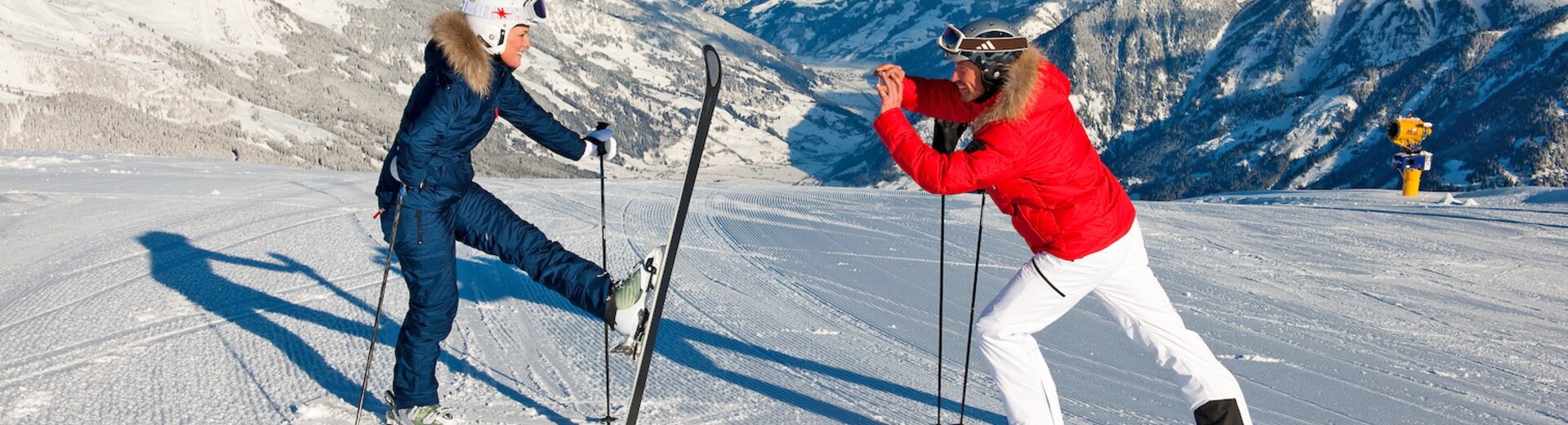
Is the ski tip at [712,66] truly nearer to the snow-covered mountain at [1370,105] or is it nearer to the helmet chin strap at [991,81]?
the helmet chin strap at [991,81]

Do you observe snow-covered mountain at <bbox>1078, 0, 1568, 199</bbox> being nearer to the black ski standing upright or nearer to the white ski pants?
the white ski pants

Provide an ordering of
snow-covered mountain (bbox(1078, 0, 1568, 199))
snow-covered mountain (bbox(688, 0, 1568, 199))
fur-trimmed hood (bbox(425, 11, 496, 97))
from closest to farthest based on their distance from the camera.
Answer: fur-trimmed hood (bbox(425, 11, 496, 97))
snow-covered mountain (bbox(1078, 0, 1568, 199))
snow-covered mountain (bbox(688, 0, 1568, 199))

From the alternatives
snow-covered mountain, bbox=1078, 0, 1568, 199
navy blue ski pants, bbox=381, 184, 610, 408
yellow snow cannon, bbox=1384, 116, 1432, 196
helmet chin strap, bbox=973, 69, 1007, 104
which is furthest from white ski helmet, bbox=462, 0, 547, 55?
snow-covered mountain, bbox=1078, 0, 1568, 199

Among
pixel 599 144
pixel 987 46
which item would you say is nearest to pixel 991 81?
Result: pixel 987 46

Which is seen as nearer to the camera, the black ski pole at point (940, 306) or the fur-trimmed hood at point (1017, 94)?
the fur-trimmed hood at point (1017, 94)

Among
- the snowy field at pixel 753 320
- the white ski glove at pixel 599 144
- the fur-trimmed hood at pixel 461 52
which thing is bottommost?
the snowy field at pixel 753 320

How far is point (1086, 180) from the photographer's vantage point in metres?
3.78

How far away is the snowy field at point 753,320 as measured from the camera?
191 inches

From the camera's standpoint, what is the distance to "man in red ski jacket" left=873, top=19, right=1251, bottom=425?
3553 mm

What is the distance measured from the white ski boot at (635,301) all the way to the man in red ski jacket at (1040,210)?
3.55ft

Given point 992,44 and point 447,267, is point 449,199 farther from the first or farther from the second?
point 992,44

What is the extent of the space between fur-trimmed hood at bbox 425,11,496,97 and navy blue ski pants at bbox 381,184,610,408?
0.55 metres

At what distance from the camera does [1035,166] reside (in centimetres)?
363

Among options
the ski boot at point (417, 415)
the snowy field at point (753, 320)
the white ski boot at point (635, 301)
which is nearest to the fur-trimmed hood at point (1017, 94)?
the white ski boot at point (635, 301)
